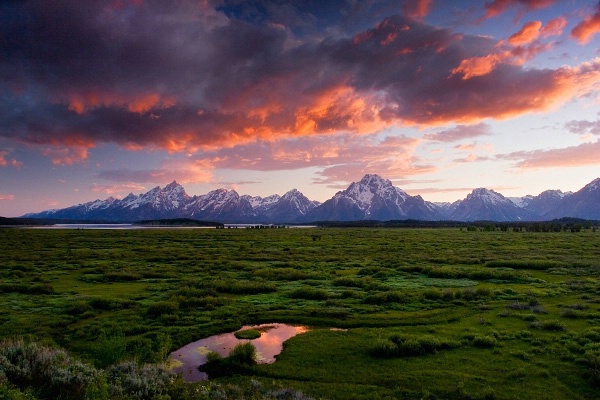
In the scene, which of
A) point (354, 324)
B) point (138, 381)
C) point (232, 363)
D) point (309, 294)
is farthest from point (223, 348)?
point (309, 294)

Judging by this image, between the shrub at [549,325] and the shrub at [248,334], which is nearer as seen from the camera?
the shrub at [248,334]

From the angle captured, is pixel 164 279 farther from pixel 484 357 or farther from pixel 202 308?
pixel 484 357

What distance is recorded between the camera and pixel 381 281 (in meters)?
40.4

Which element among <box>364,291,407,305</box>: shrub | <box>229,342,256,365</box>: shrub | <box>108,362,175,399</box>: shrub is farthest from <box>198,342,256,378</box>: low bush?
<box>364,291,407,305</box>: shrub

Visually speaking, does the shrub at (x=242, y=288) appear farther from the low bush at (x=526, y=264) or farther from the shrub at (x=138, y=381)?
the low bush at (x=526, y=264)

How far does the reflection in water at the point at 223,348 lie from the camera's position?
17817 mm

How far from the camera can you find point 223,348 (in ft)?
66.9

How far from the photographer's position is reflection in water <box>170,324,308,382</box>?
17.8 metres

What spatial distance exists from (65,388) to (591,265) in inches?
2401

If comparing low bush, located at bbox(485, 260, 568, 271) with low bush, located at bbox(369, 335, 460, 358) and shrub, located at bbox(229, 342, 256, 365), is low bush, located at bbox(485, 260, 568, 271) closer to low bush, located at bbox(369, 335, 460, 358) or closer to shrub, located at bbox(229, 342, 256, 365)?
low bush, located at bbox(369, 335, 460, 358)

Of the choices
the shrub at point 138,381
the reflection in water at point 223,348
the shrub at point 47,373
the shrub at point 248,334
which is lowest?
the reflection in water at point 223,348

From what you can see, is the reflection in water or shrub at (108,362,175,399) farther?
the reflection in water

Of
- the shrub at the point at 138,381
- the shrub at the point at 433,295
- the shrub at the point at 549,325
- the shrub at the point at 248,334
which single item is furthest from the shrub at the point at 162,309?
the shrub at the point at 549,325

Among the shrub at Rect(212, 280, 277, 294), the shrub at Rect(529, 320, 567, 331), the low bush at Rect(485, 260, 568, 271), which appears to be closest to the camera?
the shrub at Rect(529, 320, 567, 331)
